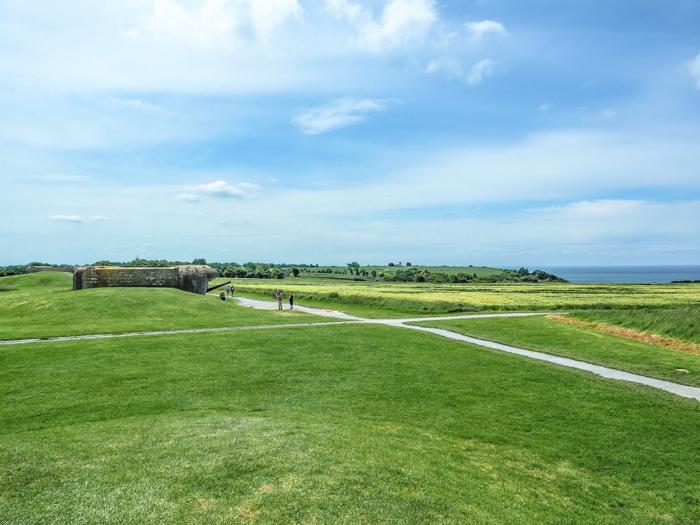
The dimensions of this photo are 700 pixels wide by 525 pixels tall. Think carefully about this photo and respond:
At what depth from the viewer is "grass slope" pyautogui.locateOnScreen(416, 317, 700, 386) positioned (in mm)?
20516

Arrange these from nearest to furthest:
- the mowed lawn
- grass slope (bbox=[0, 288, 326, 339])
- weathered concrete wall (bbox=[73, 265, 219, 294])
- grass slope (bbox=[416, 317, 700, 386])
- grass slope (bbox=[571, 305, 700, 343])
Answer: the mowed lawn → grass slope (bbox=[416, 317, 700, 386]) → grass slope (bbox=[0, 288, 326, 339]) → grass slope (bbox=[571, 305, 700, 343]) → weathered concrete wall (bbox=[73, 265, 219, 294])

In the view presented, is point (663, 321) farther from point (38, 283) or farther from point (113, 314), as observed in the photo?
point (38, 283)

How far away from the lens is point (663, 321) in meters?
28.9

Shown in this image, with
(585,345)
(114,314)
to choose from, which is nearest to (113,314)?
(114,314)

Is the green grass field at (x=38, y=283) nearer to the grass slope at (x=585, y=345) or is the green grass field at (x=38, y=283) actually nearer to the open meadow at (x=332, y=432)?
the open meadow at (x=332, y=432)

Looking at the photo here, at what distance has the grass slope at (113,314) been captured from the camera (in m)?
26.2

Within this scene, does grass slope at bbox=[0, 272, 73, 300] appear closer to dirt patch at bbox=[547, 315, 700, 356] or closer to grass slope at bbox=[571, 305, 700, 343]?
dirt patch at bbox=[547, 315, 700, 356]

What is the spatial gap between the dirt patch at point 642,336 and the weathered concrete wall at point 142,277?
37936 mm

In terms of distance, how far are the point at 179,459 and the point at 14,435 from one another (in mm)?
5764

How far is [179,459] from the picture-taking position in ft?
29.1

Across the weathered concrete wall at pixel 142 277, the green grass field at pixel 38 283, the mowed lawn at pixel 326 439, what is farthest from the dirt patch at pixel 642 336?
the green grass field at pixel 38 283

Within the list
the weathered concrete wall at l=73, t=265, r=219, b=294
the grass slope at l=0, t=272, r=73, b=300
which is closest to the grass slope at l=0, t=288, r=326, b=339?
the weathered concrete wall at l=73, t=265, r=219, b=294

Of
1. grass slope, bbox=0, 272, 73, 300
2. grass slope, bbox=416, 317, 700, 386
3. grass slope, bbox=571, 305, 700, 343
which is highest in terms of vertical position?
grass slope, bbox=0, 272, 73, 300

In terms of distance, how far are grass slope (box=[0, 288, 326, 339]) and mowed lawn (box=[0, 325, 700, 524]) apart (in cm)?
591
